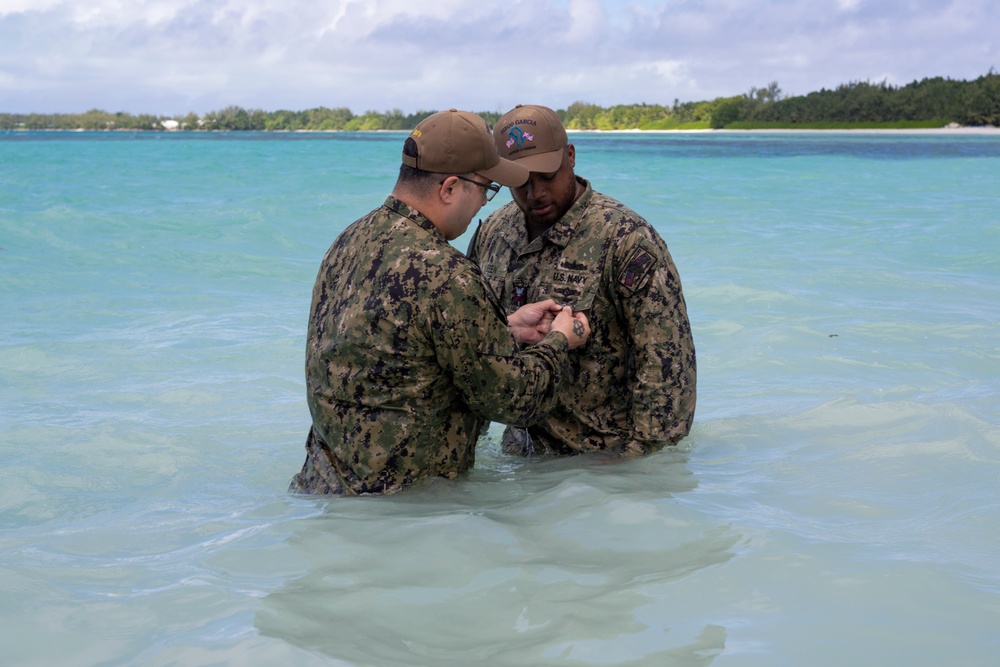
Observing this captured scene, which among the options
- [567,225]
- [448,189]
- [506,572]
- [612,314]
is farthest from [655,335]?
[506,572]

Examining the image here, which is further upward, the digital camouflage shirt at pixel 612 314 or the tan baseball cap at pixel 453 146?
the tan baseball cap at pixel 453 146

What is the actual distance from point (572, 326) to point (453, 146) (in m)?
0.82

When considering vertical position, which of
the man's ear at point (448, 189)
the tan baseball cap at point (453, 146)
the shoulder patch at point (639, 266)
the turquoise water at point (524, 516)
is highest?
the tan baseball cap at point (453, 146)

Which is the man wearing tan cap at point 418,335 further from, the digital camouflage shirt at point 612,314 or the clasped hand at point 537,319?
the digital camouflage shirt at point 612,314

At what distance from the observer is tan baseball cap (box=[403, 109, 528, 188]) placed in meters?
3.38

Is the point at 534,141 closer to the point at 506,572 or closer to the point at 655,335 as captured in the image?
the point at 655,335

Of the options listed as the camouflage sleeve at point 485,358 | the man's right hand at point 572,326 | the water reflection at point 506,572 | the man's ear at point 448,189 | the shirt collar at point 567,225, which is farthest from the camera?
the shirt collar at point 567,225

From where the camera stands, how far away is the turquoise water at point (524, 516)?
2.81 m

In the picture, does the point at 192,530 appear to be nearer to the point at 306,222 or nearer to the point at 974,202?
the point at 306,222

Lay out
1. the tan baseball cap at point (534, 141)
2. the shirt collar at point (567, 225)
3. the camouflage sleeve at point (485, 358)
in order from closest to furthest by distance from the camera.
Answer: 1. the camouflage sleeve at point (485, 358)
2. the tan baseball cap at point (534, 141)
3. the shirt collar at point (567, 225)

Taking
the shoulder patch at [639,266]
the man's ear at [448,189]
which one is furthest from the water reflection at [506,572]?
the man's ear at [448,189]

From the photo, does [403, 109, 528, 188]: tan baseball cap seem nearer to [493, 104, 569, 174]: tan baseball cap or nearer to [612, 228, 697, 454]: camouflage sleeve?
[493, 104, 569, 174]: tan baseball cap

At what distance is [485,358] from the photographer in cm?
Answer: 335

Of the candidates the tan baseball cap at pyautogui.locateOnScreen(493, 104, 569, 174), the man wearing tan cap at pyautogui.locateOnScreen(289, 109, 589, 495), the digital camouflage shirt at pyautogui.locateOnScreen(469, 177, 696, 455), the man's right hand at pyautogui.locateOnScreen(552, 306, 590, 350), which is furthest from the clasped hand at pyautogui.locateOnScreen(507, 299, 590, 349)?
the tan baseball cap at pyautogui.locateOnScreen(493, 104, 569, 174)
